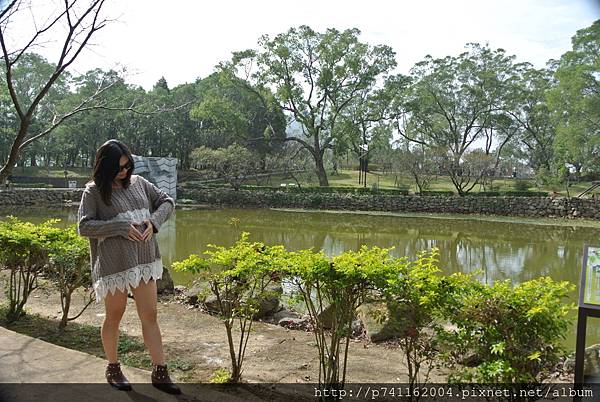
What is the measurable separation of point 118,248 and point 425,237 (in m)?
12.3

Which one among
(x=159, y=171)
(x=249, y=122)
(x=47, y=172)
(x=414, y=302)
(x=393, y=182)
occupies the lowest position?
(x=414, y=302)

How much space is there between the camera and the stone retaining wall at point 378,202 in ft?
66.8

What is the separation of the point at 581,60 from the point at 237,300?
2409 centimetres

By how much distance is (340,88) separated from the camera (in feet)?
89.8

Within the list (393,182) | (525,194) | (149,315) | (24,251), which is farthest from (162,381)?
(393,182)

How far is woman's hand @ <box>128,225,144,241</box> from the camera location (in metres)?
2.42

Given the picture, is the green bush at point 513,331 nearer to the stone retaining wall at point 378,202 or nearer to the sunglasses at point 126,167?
the sunglasses at point 126,167

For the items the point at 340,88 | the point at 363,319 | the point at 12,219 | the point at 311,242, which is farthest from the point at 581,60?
the point at 12,219

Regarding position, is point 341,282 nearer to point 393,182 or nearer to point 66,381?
point 66,381

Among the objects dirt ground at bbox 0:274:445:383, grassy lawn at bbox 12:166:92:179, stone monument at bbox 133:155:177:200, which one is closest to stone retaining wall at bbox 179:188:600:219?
stone monument at bbox 133:155:177:200

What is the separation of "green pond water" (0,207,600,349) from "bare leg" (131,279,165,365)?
148 inches

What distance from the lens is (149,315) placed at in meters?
2.53

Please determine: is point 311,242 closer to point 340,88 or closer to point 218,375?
point 218,375

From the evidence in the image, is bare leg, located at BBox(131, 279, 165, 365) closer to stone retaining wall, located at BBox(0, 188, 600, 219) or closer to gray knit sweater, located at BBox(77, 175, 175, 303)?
gray knit sweater, located at BBox(77, 175, 175, 303)
